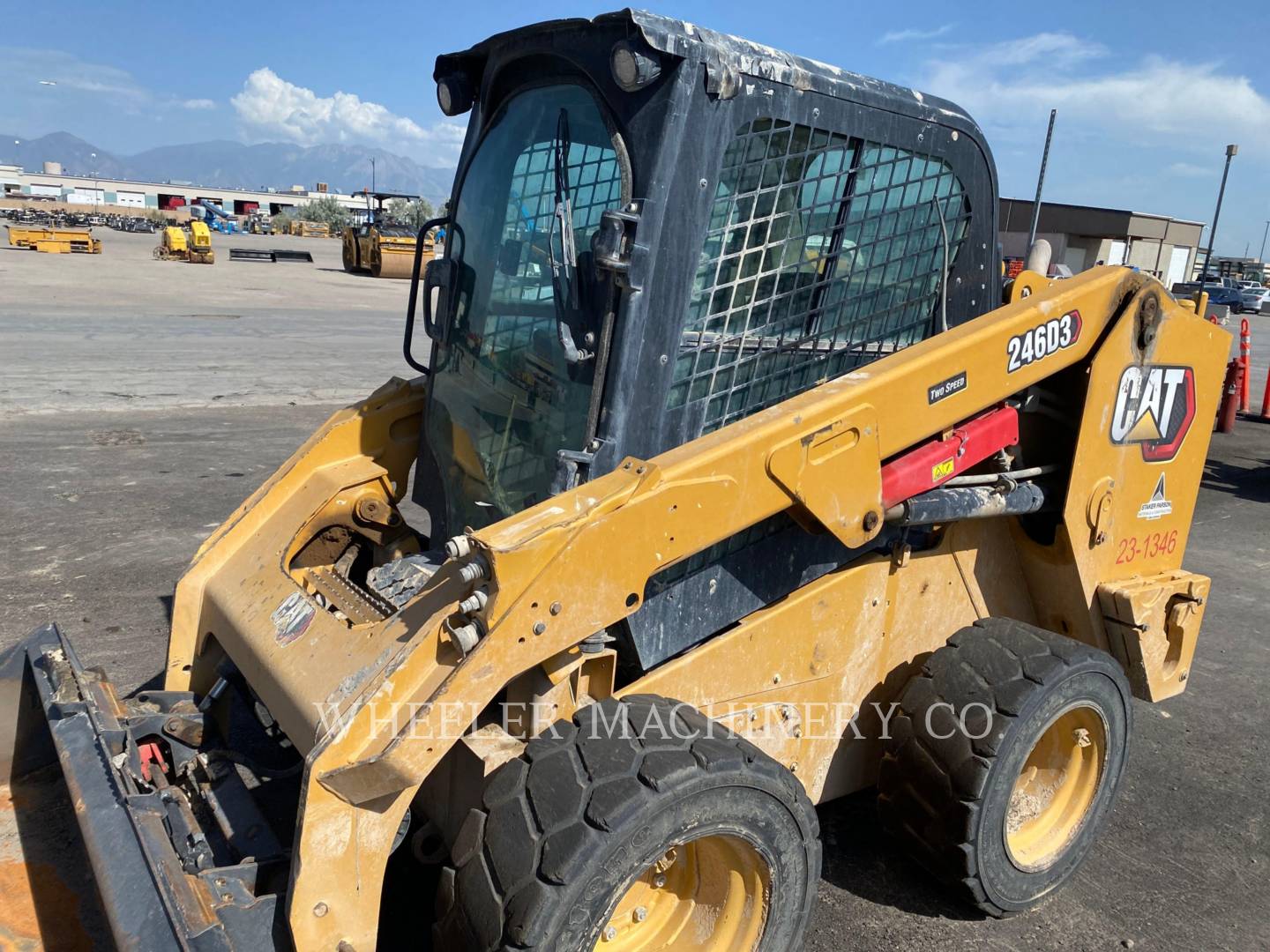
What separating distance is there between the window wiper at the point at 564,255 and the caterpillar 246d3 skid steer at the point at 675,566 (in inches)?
0.8

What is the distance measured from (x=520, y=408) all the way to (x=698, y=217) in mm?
781

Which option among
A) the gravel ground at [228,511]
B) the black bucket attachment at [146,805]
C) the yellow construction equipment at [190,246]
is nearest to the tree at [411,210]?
the yellow construction equipment at [190,246]

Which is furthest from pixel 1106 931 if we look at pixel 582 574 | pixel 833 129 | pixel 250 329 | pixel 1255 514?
pixel 250 329

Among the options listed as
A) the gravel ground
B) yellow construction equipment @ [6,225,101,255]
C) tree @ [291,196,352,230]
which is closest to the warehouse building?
the gravel ground

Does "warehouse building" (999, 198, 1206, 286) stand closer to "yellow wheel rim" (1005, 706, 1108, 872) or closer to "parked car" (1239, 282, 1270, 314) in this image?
"parked car" (1239, 282, 1270, 314)

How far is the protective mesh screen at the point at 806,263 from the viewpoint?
100 inches

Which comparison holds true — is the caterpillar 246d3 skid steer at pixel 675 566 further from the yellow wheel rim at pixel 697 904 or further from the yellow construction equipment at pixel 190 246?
the yellow construction equipment at pixel 190 246

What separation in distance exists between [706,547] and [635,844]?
28.2 inches

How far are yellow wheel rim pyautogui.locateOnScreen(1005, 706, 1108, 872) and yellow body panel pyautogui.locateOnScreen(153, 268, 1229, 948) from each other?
447mm

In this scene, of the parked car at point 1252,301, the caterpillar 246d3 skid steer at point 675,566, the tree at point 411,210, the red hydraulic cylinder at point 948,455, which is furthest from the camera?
the tree at point 411,210

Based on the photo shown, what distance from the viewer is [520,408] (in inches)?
112

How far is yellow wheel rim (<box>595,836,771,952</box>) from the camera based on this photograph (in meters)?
2.38

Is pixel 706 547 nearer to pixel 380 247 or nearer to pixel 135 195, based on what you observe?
pixel 380 247

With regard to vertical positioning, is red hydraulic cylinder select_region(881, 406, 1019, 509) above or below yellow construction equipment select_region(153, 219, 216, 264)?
below
